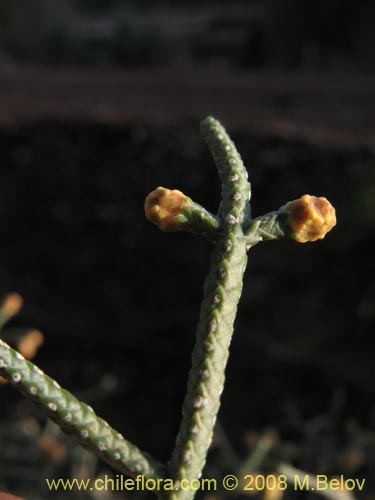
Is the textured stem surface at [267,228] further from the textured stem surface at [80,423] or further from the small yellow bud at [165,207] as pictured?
the textured stem surface at [80,423]

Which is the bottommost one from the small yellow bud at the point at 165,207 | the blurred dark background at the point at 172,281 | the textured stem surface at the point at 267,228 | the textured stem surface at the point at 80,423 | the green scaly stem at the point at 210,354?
the textured stem surface at the point at 80,423

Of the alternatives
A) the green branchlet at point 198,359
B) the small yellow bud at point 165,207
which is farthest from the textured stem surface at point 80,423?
the small yellow bud at point 165,207

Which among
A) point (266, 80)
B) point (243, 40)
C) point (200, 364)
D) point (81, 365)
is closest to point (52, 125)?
point (81, 365)

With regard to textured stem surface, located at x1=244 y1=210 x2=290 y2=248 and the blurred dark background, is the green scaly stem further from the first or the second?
the blurred dark background

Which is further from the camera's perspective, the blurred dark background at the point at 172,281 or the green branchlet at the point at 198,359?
the blurred dark background at the point at 172,281

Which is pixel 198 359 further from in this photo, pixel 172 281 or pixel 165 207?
pixel 172 281

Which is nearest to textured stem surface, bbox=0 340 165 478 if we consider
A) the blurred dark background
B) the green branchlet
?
the green branchlet

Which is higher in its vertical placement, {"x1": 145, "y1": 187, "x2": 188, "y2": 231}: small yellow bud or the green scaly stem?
{"x1": 145, "y1": 187, "x2": 188, "y2": 231}: small yellow bud
